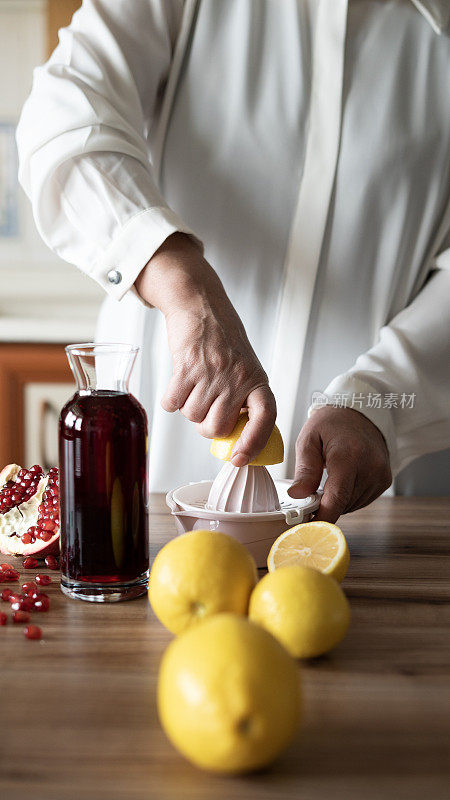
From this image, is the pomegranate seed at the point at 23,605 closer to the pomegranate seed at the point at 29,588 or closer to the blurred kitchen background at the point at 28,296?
the pomegranate seed at the point at 29,588

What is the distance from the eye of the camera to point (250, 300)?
131 centimetres

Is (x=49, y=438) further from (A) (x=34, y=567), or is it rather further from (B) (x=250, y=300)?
Answer: (A) (x=34, y=567)

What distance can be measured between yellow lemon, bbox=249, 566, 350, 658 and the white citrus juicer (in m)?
0.19

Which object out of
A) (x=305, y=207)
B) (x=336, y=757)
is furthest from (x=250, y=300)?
(x=336, y=757)

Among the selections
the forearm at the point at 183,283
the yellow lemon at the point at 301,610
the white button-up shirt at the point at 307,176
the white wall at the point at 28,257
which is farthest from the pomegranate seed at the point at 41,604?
the white wall at the point at 28,257

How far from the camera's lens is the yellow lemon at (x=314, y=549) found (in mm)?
713

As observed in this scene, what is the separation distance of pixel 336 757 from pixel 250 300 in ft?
3.06

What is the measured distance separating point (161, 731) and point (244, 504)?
0.38 meters

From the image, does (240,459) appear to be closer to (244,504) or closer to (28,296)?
(244,504)

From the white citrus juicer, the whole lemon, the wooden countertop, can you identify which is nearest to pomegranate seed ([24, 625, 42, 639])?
the wooden countertop

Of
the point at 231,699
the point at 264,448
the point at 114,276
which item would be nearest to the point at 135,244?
the point at 114,276

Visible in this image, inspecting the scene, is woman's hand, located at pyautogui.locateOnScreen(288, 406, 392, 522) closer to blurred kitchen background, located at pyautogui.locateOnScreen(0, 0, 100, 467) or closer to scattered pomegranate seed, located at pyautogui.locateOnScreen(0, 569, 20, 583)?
scattered pomegranate seed, located at pyautogui.locateOnScreen(0, 569, 20, 583)

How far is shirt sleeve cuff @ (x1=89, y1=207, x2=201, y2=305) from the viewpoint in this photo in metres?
0.93

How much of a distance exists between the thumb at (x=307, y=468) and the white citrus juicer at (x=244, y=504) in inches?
0.6
